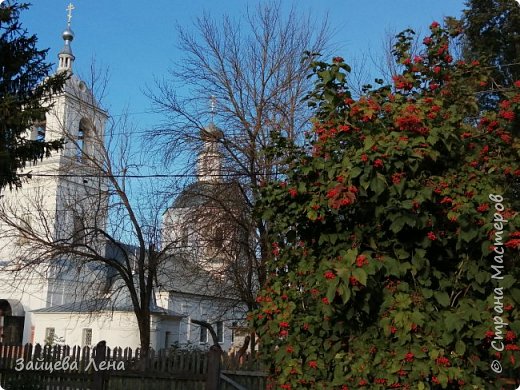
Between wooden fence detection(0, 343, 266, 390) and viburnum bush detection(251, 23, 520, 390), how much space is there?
16.4ft

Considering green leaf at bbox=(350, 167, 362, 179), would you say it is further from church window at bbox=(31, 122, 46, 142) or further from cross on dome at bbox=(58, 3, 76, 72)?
cross on dome at bbox=(58, 3, 76, 72)

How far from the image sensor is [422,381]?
4.55 m

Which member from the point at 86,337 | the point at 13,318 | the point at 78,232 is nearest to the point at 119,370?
the point at 78,232

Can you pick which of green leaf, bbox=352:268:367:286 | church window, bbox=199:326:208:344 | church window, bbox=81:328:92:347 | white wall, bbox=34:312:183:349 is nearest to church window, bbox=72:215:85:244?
white wall, bbox=34:312:183:349

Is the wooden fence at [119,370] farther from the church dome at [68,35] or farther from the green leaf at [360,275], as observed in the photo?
the church dome at [68,35]

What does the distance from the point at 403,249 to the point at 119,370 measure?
323 inches

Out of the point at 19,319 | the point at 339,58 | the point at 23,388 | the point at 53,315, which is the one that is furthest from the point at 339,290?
the point at 19,319

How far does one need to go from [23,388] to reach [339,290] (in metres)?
9.54

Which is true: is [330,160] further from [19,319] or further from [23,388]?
[19,319]

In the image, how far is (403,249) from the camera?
16.0 feet

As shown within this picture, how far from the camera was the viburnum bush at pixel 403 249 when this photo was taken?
4523mm

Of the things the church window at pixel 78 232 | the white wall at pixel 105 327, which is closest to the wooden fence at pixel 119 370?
the church window at pixel 78 232

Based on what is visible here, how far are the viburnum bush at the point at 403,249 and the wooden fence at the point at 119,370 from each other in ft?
16.4

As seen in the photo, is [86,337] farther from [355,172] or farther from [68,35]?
[355,172]
